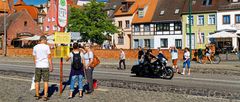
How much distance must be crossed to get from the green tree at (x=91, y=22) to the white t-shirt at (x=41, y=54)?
165ft

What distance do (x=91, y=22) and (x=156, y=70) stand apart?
42.4 m

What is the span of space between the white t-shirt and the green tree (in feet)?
165

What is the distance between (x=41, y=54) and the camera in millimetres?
11914

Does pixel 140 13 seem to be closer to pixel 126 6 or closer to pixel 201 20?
pixel 126 6

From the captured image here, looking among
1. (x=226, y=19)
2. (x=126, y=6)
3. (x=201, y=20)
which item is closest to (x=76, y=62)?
(x=226, y=19)

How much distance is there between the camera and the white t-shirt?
468 inches

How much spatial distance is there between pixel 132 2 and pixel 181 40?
50.4 ft

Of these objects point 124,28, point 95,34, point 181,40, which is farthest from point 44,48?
point 124,28

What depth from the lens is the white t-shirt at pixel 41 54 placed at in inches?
468

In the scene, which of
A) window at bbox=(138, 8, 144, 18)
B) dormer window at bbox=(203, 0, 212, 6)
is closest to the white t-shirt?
dormer window at bbox=(203, 0, 212, 6)

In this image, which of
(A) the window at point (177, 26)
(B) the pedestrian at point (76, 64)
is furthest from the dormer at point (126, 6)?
(B) the pedestrian at point (76, 64)

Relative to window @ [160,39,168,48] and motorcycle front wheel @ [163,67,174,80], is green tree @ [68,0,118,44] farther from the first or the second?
motorcycle front wheel @ [163,67,174,80]

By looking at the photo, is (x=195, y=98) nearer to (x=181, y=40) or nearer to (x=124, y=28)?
(x=181, y=40)

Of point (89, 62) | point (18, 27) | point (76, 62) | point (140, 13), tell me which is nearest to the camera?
point (76, 62)
